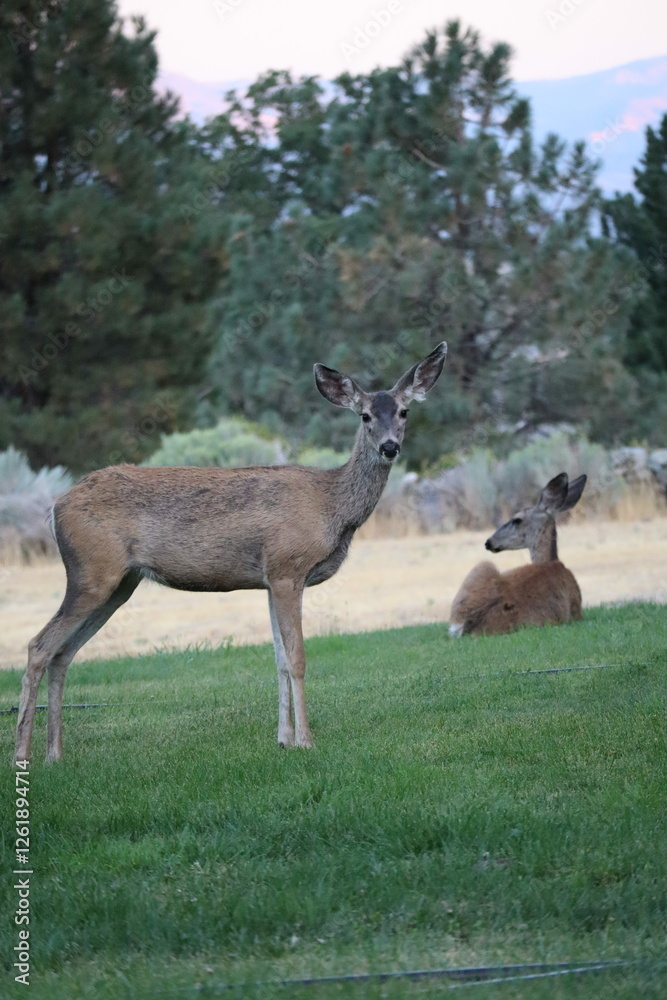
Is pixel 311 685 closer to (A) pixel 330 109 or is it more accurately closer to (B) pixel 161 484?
(B) pixel 161 484

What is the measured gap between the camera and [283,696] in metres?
7.17

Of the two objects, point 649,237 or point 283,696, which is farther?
point 649,237

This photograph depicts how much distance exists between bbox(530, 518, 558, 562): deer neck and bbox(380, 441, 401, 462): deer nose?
4679 millimetres

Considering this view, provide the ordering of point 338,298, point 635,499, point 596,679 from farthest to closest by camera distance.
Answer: point 338,298 → point 635,499 → point 596,679

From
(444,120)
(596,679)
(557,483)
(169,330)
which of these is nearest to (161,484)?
(596,679)

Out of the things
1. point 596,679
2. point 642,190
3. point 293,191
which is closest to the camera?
point 596,679

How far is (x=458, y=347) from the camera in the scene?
89.6ft

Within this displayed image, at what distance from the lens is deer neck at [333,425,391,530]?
7.57 meters

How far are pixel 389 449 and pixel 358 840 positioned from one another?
8.89 feet

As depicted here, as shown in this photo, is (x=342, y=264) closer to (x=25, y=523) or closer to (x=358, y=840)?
(x=25, y=523)

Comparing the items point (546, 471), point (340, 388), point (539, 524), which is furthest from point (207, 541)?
point (546, 471)

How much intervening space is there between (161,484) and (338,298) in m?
21.7

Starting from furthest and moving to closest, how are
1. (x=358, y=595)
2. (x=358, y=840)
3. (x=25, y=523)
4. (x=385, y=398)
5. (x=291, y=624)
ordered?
(x=25, y=523)
(x=358, y=595)
(x=385, y=398)
(x=291, y=624)
(x=358, y=840)

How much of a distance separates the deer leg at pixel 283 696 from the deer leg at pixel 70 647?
855 mm
